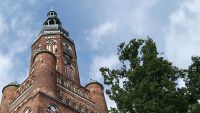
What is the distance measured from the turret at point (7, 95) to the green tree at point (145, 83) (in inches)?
762

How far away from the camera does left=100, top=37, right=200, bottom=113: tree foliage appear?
13.6 metres

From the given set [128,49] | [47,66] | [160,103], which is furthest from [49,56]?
[160,103]

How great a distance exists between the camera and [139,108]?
1368cm

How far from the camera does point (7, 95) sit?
3416 cm

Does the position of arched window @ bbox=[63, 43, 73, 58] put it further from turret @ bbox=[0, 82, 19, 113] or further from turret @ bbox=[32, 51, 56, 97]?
turret @ bbox=[0, 82, 19, 113]

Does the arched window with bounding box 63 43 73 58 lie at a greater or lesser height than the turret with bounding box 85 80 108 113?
greater

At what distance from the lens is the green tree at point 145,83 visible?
44.7ft

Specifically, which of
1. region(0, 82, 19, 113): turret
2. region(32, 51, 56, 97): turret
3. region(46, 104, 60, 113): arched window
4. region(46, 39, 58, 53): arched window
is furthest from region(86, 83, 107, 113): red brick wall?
region(0, 82, 19, 113): turret

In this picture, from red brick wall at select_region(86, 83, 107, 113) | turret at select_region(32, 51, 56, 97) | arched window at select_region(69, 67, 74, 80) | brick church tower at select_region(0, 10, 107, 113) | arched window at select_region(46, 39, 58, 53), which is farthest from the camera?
arched window at select_region(46, 39, 58, 53)

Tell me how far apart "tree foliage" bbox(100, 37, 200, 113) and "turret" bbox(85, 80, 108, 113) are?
18.3m

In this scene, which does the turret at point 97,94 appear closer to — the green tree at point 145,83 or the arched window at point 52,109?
the arched window at point 52,109

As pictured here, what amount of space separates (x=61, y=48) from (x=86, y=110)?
767 cm

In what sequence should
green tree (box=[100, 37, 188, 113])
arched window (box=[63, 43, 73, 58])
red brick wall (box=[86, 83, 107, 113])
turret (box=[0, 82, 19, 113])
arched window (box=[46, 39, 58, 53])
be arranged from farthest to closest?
arched window (box=[63, 43, 73, 58]), arched window (box=[46, 39, 58, 53]), red brick wall (box=[86, 83, 107, 113]), turret (box=[0, 82, 19, 113]), green tree (box=[100, 37, 188, 113])

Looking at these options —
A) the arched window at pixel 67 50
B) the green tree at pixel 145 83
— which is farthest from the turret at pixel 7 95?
the green tree at pixel 145 83
